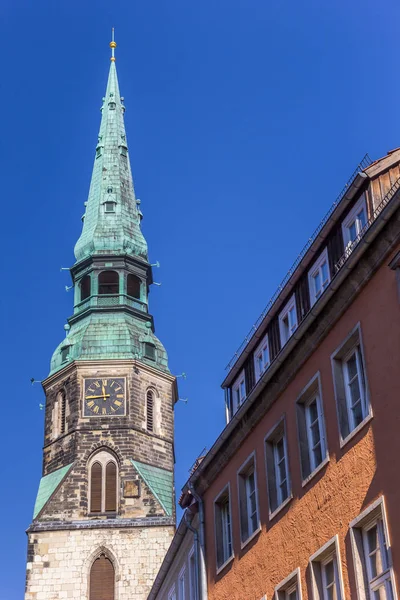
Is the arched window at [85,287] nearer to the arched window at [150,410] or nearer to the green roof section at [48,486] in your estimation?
the arched window at [150,410]

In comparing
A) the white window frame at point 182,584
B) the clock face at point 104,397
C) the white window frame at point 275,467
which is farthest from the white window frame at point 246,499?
the clock face at point 104,397

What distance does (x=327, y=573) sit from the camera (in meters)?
19.3

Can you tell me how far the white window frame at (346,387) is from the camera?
60.9 feet

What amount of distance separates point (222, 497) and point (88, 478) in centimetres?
2924

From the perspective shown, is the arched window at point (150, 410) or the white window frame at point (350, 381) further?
the arched window at point (150, 410)

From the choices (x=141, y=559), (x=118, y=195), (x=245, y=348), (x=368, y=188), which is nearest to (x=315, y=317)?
(x=368, y=188)

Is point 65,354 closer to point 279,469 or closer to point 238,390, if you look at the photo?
point 238,390

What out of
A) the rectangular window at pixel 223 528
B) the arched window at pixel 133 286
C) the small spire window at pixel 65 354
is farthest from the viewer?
the arched window at pixel 133 286

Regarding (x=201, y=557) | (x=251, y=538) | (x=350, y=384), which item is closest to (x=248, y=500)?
(x=251, y=538)

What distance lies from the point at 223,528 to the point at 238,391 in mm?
3759

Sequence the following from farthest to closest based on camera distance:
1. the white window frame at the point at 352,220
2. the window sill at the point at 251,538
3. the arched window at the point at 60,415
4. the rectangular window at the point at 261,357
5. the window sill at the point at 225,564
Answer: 1. the arched window at the point at 60,415
2. the rectangular window at the point at 261,357
3. the window sill at the point at 225,564
4. the window sill at the point at 251,538
5. the white window frame at the point at 352,220

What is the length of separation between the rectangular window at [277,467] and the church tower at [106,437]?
98.3ft

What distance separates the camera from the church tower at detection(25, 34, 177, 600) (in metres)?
51.8

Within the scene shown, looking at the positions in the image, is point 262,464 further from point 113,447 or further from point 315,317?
point 113,447
